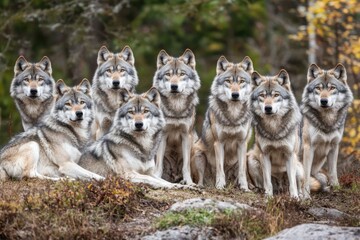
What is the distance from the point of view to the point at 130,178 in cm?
1186

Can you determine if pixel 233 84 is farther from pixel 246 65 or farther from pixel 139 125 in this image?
pixel 139 125

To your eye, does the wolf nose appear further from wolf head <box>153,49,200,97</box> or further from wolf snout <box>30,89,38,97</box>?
wolf snout <box>30,89,38,97</box>

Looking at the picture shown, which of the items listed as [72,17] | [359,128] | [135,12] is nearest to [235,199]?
[359,128]

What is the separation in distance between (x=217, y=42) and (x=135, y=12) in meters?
3.25

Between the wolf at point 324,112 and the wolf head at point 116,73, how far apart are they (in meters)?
2.95

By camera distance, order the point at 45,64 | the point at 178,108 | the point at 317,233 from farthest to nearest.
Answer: the point at 45,64 < the point at 178,108 < the point at 317,233

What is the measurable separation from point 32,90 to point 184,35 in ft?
38.6

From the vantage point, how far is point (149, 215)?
10617mm

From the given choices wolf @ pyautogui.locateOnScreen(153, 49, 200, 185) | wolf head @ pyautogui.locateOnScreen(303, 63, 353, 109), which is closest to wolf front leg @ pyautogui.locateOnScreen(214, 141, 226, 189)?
wolf @ pyautogui.locateOnScreen(153, 49, 200, 185)

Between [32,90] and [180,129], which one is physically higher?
[32,90]

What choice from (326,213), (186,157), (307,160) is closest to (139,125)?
(186,157)

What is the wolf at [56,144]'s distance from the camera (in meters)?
12.3

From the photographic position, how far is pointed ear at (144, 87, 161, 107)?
1255 cm

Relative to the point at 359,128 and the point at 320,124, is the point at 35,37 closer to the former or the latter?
the point at 359,128
